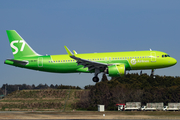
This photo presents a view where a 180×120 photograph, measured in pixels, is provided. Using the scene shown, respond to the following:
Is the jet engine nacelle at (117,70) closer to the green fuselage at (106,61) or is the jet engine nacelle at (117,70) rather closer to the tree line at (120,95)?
the green fuselage at (106,61)

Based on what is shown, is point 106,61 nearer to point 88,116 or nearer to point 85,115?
point 88,116

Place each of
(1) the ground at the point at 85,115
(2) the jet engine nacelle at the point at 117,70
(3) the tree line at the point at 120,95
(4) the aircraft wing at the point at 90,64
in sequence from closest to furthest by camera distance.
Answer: (1) the ground at the point at 85,115
(4) the aircraft wing at the point at 90,64
(2) the jet engine nacelle at the point at 117,70
(3) the tree line at the point at 120,95

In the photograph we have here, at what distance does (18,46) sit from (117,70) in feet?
67.8

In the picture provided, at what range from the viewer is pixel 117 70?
53.7m

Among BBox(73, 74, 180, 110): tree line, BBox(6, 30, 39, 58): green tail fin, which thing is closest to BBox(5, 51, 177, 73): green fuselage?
BBox(6, 30, 39, 58): green tail fin

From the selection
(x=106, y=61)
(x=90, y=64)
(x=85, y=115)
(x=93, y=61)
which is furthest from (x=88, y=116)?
(x=106, y=61)

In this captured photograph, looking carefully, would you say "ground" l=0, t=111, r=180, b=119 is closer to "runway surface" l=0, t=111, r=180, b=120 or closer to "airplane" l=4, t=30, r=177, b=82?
"runway surface" l=0, t=111, r=180, b=120

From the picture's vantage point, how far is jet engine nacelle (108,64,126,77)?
53772mm

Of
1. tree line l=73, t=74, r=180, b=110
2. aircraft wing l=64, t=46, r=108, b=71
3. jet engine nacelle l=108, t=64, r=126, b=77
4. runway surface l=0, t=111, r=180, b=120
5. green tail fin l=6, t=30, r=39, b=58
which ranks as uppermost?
green tail fin l=6, t=30, r=39, b=58

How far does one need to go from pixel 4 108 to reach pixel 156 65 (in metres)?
49.5

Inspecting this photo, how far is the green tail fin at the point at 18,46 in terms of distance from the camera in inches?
2394

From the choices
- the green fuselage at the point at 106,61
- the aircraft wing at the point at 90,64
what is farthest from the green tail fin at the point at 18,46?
the aircraft wing at the point at 90,64

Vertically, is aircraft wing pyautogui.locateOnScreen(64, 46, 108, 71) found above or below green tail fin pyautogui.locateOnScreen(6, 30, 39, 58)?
below

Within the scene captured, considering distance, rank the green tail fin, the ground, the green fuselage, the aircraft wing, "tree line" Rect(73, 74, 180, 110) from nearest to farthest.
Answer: the ground
the aircraft wing
the green fuselage
the green tail fin
"tree line" Rect(73, 74, 180, 110)
